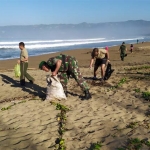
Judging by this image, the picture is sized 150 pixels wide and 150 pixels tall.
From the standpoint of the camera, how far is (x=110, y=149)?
13.8 feet

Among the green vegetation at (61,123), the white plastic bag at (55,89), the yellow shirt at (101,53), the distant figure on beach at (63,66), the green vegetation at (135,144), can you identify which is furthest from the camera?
the yellow shirt at (101,53)

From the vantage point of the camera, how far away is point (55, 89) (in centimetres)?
700

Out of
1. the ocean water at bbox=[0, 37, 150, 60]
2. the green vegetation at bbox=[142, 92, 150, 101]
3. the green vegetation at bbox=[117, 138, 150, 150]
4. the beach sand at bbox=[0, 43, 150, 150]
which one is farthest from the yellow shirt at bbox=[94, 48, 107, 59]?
the ocean water at bbox=[0, 37, 150, 60]

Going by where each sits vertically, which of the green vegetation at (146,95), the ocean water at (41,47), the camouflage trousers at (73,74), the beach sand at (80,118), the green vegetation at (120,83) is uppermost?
the ocean water at (41,47)

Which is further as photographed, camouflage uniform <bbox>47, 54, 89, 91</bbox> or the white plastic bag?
the white plastic bag

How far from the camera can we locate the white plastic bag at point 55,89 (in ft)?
23.0

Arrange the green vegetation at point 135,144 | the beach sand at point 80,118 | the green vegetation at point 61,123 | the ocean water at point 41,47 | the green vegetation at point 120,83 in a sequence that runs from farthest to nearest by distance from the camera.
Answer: the ocean water at point 41,47, the green vegetation at point 120,83, the beach sand at point 80,118, the green vegetation at point 61,123, the green vegetation at point 135,144

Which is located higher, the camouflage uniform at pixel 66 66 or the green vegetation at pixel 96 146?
the camouflage uniform at pixel 66 66

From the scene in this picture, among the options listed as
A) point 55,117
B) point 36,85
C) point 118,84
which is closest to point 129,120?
point 55,117

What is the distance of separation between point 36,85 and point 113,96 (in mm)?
3318

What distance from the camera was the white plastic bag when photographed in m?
7.02

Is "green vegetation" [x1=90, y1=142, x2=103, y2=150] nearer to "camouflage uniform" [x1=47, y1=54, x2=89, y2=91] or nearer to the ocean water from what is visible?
"camouflage uniform" [x1=47, y1=54, x2=89, y2=91]

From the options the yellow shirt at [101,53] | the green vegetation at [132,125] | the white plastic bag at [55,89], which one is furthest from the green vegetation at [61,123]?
the yellow shirt at [101,53]

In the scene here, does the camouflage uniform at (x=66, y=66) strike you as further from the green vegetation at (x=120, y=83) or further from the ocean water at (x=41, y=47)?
the ocean water at (x=41, y=47)
